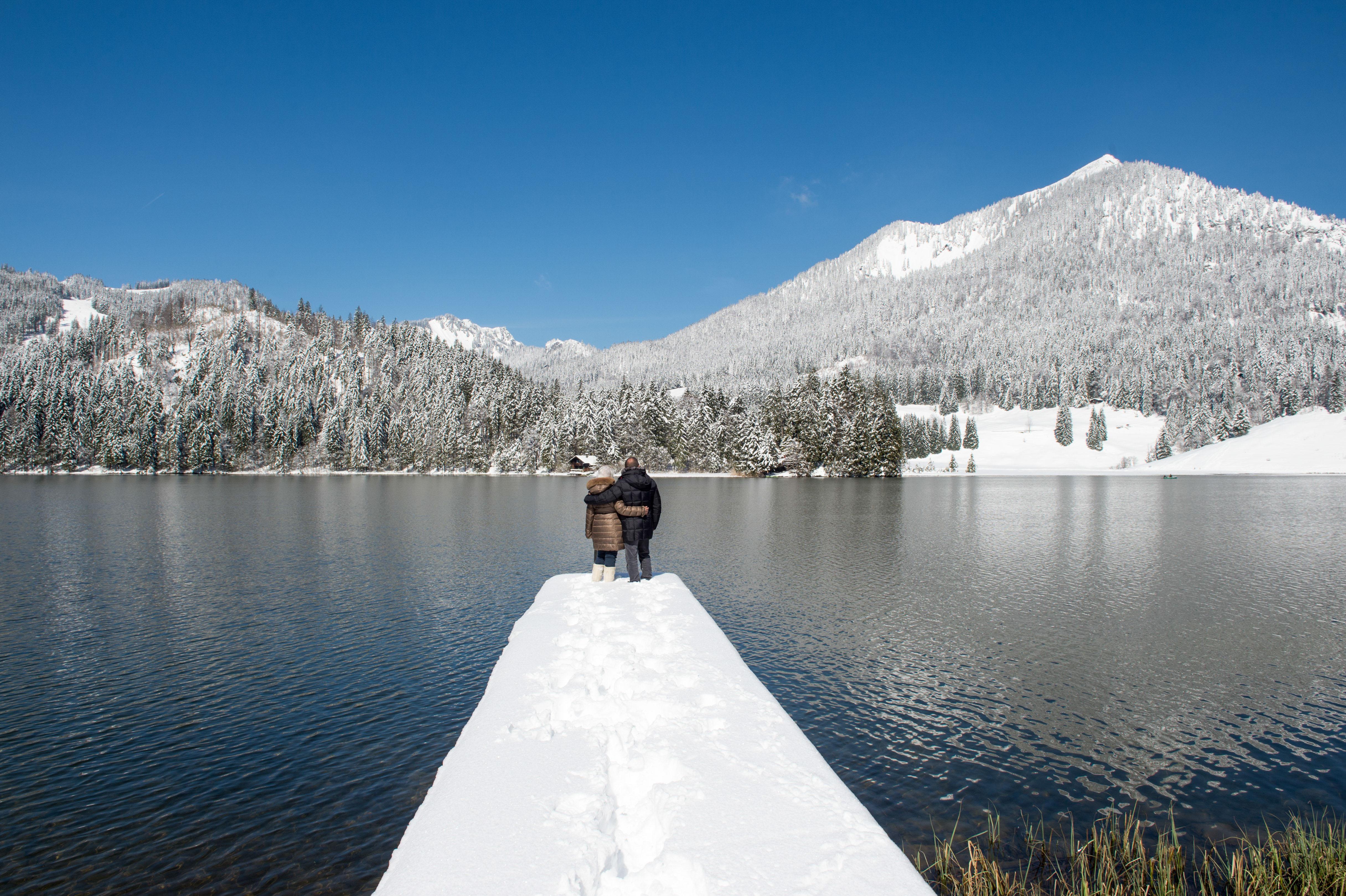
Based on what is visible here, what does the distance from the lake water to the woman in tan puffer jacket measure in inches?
123

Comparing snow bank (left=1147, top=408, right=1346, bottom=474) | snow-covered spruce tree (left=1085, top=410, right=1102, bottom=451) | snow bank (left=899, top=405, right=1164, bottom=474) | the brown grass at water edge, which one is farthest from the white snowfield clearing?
snow-covered spruce tree (left=1085, top=410, right=1102, bottom=451)

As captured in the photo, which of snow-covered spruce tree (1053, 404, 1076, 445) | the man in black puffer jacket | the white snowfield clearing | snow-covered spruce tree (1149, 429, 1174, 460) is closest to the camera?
the white snowfield clearing

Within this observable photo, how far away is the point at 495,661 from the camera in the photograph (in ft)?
48.7

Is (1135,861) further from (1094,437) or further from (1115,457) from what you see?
(1094,437)

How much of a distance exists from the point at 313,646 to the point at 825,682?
1183 cm

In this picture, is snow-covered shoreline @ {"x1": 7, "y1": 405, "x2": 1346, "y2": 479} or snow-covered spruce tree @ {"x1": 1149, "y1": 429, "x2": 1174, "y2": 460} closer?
snow-covered shoreline @ {"x1": 7, "y1": 405, "x2": 1346, "y2": 479}

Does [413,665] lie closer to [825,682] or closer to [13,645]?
[825,682]

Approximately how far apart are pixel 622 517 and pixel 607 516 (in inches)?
15.8

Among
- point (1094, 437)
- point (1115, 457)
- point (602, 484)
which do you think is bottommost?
point (1115, 457)

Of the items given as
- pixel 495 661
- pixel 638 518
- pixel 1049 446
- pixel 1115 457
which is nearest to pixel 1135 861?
pixel 495 661

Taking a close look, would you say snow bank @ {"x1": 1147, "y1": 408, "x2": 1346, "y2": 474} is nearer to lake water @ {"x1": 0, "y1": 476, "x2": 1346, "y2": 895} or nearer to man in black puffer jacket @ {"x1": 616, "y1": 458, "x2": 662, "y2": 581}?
lake water @ {"x1": 0, "y1": 476, "x2": 1346, "y2": 895}

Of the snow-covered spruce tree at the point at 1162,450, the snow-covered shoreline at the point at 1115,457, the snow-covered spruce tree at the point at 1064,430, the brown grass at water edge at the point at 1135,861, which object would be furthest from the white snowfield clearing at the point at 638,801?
the snow-covered spruce tree at the point at 1064,430

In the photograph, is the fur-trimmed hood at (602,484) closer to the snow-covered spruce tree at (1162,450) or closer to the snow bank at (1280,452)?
the snow bank at (1280,452)

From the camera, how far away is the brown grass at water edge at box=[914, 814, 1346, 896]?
6676mm
